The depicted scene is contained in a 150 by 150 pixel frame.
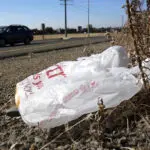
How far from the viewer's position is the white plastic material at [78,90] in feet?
10.6

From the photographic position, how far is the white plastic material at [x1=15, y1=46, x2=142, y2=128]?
3.23 metres

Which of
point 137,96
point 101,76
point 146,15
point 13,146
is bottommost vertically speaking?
point 13,146

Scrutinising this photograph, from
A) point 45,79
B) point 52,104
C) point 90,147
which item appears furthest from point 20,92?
point 90,147

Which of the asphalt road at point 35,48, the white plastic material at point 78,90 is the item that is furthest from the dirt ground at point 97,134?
the asphalt road at point 35,48

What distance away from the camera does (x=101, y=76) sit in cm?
333

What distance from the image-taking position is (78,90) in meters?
3.32

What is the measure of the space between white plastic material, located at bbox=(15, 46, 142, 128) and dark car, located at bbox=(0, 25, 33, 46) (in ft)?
87.9

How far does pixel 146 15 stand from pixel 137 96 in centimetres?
73

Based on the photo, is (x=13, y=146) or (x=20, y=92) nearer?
(x=13, y=146)

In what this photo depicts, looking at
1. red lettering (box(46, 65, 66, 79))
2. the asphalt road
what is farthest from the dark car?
red lettering (box(46, 65, 66, 79))

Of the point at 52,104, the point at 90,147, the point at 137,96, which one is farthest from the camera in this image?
the point at 137,96

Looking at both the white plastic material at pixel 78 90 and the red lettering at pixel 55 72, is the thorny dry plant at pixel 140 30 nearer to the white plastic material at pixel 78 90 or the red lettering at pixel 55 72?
the white plastic material at pixel 78 90

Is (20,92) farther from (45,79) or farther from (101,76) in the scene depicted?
(101,76)

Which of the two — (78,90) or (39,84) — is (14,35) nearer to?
(39,84)
